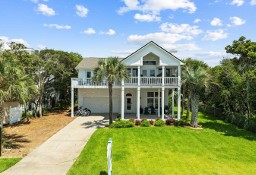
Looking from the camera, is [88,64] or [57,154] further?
[88,64]

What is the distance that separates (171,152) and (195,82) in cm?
1063

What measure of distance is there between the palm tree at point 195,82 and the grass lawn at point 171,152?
91.1 inches

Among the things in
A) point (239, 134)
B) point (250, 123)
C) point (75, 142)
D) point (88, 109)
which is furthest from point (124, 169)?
point (88, 109)

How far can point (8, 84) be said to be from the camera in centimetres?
1652

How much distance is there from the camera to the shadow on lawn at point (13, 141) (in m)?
18.3

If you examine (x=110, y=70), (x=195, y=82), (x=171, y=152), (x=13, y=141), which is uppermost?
(x=110, y=70)

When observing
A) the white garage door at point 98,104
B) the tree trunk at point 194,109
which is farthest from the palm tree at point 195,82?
the white garage door at point 98,104

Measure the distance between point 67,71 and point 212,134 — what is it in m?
23.3

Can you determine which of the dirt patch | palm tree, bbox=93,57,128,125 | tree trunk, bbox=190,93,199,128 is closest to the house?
tree trunk, bbox=190,93,199,128

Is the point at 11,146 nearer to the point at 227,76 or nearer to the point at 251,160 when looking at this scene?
the point at 251,160

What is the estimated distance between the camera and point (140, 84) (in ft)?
97.3

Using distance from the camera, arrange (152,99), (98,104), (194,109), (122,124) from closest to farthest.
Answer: (122,124)
(194,109)
(152,99)
(98,104)

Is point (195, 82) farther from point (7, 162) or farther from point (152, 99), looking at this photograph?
point (7, 162)

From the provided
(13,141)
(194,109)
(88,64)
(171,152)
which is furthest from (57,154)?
(88,64)
